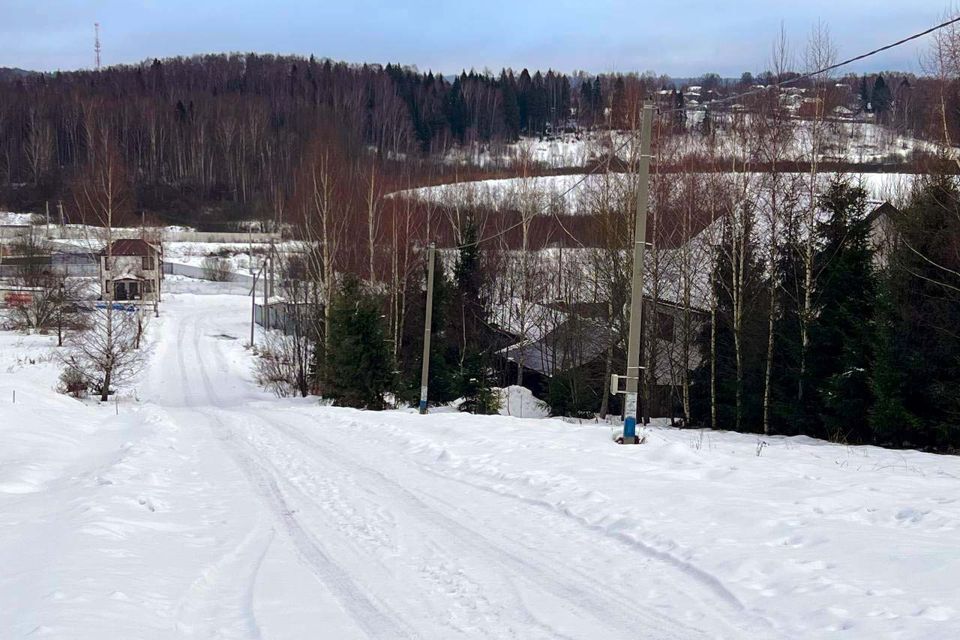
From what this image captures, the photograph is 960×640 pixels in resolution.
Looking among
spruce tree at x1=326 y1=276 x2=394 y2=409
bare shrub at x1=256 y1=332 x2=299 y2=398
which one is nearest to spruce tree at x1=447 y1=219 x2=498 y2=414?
spruce tree at x1=326 y1=276 x2=394 y2=409

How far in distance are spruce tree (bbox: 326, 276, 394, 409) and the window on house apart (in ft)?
35.1

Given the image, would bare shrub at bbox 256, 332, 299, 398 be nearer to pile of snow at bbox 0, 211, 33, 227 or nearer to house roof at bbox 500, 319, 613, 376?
house roof at bbox 500, 319, 613, 376

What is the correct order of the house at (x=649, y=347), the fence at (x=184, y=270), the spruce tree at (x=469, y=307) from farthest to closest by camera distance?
the fence at (x=184, y=270), the spruce tree at (x=469, y=307), the house at (x=649, y=347)

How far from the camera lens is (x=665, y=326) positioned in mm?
30812

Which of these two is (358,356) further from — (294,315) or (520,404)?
(294,315)

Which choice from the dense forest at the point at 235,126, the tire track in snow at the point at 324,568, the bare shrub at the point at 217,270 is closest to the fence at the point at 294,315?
the bare shrub at the point at 217,270

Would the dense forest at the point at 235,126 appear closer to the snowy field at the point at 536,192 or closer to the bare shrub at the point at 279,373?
the snowy field at the point at 536,192

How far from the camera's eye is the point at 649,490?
938cm

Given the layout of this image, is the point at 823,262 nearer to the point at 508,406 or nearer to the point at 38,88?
the point at 508,406

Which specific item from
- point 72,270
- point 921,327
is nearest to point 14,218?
point 72,270

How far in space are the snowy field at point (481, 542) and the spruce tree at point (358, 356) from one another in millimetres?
15742

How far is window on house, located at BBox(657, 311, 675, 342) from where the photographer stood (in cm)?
3040

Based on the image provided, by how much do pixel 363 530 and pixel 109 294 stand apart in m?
25.5

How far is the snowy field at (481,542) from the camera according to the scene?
545 centimetres
